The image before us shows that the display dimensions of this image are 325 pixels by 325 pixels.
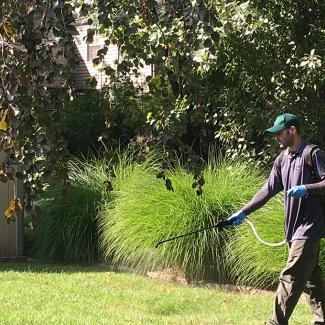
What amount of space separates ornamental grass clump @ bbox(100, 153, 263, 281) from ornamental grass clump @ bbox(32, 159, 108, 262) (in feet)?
1.40

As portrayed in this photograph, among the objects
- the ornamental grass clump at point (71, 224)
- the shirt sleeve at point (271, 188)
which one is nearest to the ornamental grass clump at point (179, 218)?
the ornamental grass clump at point (71, 224)

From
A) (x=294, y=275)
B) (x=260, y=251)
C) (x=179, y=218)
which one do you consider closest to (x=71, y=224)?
(x=179, y=218)

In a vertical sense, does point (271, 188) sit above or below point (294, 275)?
above

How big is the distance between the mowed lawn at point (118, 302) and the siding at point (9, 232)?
92 cm

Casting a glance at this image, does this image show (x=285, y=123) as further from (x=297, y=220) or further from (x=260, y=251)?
(x=260, y=251)

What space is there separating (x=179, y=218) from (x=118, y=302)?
5.46 feet

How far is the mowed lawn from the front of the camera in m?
6.05

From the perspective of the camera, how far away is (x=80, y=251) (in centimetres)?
941

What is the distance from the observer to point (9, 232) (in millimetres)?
9141

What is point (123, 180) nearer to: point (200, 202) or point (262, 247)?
point (200, 202)

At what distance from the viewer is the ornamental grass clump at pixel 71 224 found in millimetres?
9430

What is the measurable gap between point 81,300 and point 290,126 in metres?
2.94

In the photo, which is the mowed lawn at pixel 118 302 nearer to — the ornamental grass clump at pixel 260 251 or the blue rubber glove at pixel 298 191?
the ornamental grass clump at pixel 260 251

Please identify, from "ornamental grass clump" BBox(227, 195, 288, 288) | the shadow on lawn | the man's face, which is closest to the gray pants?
the man's face
